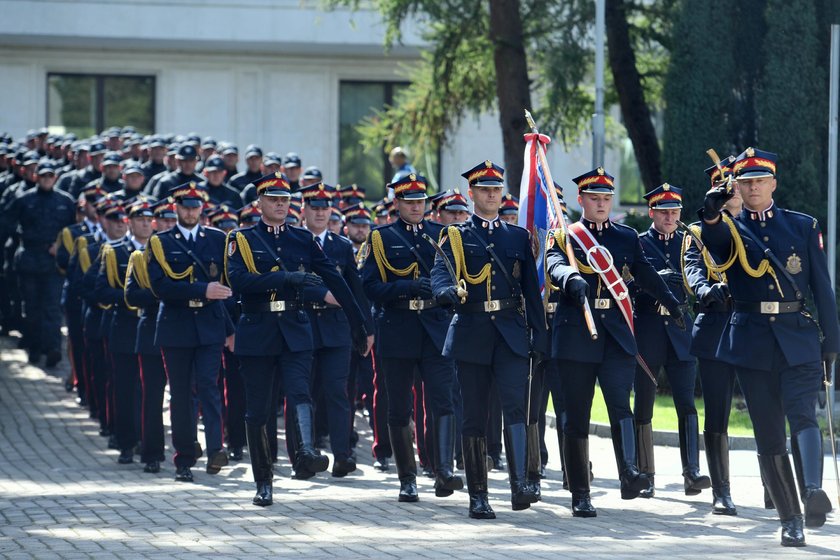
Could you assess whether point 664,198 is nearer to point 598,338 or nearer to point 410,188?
point 598,338

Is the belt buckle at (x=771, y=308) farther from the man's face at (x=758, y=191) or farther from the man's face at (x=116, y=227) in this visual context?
the man's face at (x=116, y=227)

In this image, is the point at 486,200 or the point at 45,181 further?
the point at 45,181

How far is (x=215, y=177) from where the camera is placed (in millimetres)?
19484

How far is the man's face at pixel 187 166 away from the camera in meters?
19.5

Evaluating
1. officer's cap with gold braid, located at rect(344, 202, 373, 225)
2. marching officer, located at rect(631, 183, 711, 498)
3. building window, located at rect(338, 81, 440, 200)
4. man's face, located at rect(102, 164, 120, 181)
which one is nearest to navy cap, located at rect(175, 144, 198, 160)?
man's face, located at rect(102, 164, 120, 181)

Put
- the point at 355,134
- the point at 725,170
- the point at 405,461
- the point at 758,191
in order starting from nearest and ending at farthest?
the point at 758,191, the point at 725,170, the point at 405,461, the point at 355,134

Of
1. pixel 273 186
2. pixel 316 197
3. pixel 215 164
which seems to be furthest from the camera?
pixel 215 164

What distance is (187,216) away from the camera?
13586mm

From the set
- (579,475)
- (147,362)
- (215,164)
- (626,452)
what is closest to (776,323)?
(626,452)

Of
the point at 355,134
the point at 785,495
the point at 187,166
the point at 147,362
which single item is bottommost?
the point at 785,495

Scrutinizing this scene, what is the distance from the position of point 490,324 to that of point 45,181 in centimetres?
1095

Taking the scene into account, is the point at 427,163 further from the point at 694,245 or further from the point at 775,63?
the point at 694,245

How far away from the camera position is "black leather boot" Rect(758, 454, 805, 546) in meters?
9.94

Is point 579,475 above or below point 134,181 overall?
below
